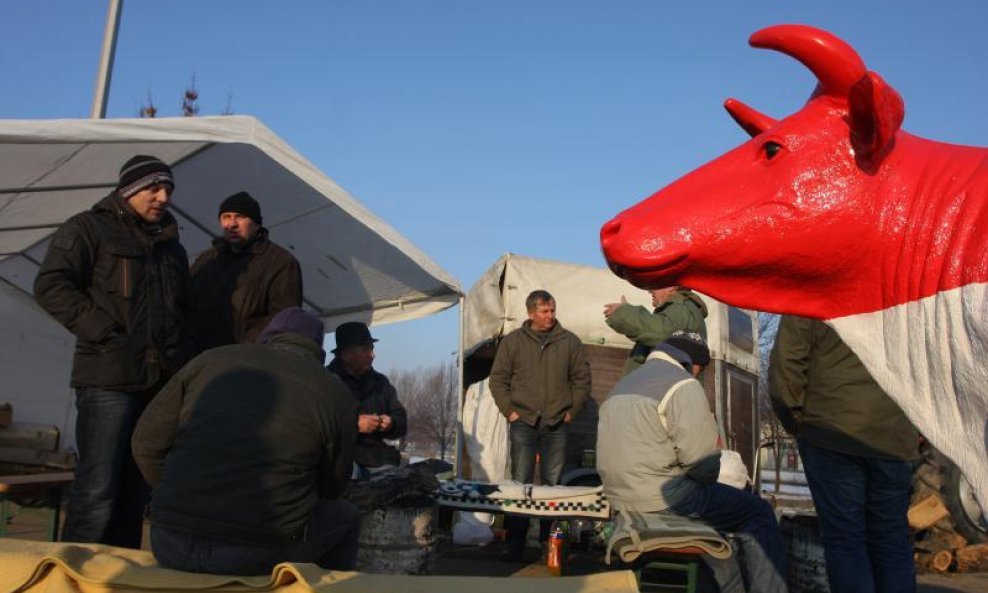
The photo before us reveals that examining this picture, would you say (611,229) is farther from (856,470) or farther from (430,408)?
(430,408)

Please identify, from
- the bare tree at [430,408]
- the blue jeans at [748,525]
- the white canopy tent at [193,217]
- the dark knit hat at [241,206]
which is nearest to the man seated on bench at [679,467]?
the blue jeans at [748,525]

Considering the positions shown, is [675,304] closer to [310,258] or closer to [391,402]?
[391,402]

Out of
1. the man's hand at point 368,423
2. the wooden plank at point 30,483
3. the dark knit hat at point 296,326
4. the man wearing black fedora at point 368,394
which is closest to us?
the dark knit hat at point 296,326

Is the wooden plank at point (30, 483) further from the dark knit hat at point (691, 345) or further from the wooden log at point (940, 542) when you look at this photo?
the wooden log at point (940, 542)

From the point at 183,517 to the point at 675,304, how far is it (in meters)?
4.05

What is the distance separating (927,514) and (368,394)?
4921mm

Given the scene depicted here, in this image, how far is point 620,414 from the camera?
4234mm

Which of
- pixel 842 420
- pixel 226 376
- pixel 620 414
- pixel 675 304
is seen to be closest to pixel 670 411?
pixel 620 414

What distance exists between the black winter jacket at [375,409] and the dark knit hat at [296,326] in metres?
1.99

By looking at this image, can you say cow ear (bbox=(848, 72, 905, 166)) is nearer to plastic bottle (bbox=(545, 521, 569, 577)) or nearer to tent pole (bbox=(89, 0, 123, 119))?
plastic bottle (bbox=(545, 521, 569, 577))

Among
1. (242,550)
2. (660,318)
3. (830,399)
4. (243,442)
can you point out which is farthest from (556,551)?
(243,442)

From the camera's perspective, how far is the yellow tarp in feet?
7.43

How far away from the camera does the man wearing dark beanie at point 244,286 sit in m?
4.45

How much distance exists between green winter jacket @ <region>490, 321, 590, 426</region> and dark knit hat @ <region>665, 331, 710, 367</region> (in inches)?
75.2
